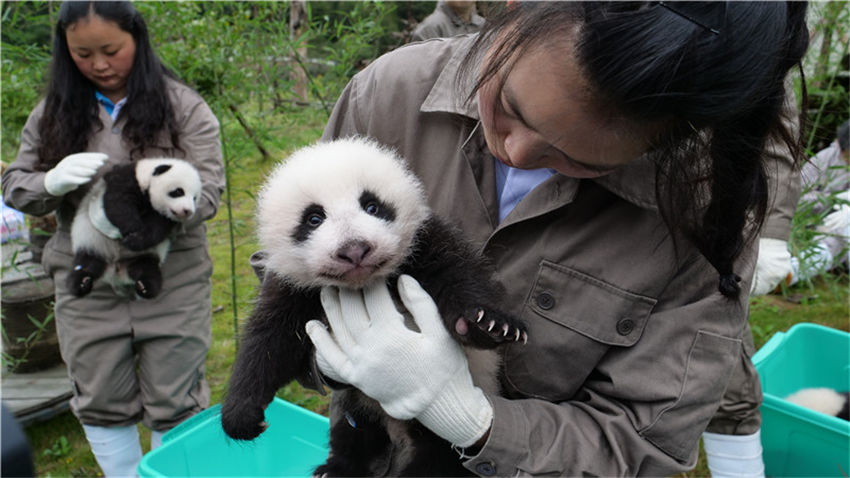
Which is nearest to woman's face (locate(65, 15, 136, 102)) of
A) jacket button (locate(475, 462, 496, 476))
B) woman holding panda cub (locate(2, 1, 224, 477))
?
woman holding panda cub (locate(2, 1, 224, 477))

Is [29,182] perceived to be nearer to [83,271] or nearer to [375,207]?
[83,271]

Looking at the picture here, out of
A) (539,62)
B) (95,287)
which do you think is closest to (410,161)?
(539,62)

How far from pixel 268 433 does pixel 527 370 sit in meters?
1.75

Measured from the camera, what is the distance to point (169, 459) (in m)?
2.60

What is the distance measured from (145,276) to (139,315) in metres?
0.23

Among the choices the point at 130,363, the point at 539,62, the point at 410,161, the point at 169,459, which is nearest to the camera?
the point at 539,62

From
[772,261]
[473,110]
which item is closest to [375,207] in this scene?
[473,110]

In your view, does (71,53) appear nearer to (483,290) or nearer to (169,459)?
(169,459)

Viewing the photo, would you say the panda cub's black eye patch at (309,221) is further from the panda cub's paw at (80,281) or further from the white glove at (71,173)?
the panda cub's paw at (80,281)

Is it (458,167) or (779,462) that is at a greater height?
(458,167)

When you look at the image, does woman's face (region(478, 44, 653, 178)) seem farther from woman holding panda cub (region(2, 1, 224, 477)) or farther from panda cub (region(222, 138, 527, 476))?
woman holding panda cub (region(2, 1, 224, 477))

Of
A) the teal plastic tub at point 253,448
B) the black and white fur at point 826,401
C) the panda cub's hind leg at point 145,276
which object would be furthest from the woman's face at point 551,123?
the black and white fur at point 826,401

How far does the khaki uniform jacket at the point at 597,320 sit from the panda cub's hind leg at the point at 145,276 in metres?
2.01

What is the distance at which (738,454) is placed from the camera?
2658 mm
